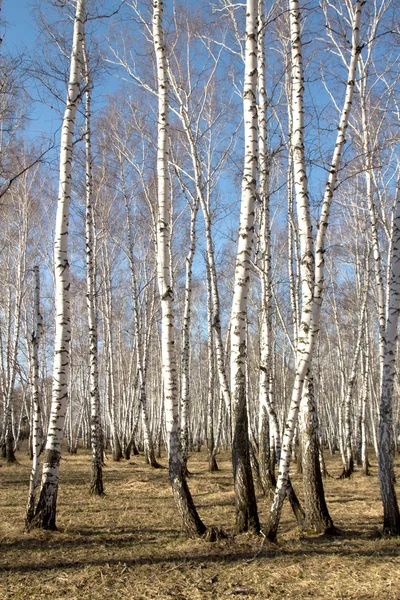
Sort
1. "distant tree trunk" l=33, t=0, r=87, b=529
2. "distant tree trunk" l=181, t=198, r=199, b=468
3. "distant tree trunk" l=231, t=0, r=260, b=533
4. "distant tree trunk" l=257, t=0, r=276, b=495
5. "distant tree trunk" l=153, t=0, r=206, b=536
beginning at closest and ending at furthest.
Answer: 1. "distant tree trunk" l=231, t=0, r=260, b=533
2. "distant tree trunk" l=153, t=0, r=206, b=536
3. "distant tree trunk" l=33, t=0, r=87, b=529
4. "distant tree trunk" l=257, t=0, r=276, b=495
5. "distant tree trunk" l=181, t=198, r=199, b=468

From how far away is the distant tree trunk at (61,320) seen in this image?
18.4 feet

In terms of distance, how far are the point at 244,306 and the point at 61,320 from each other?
2.29m

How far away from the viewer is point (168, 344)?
551 centimetres

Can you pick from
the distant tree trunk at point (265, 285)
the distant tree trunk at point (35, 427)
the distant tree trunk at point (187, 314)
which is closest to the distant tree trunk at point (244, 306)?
the distant tree trunk at point (265, 285)

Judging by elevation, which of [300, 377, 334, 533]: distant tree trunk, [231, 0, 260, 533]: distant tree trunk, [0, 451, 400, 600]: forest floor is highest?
[231, 0, 260, 533]: distant tree trunk

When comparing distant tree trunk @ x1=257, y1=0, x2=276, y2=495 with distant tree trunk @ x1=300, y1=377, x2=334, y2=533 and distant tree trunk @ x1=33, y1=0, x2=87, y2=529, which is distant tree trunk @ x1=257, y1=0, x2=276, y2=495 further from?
distant tree trunk @ x1=33, y1=0, x2=87, y2=529

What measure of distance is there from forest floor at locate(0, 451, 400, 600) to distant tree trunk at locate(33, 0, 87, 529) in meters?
0.38

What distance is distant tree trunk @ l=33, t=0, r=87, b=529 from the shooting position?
18.4 ft

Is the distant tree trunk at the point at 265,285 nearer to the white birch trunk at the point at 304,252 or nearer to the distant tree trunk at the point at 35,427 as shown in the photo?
the white birch trunk at the point at 304,252

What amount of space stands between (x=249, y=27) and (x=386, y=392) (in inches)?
179

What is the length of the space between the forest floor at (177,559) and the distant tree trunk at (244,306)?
0.48m

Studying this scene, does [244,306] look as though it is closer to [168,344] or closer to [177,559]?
[168,344]

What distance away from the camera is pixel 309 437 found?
578 centimetres


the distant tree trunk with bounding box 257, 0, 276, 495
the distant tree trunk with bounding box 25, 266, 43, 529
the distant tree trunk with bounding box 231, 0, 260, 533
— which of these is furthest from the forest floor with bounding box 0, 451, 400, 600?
the distant tree trunk with bounding box 257, 0, 276, 495
